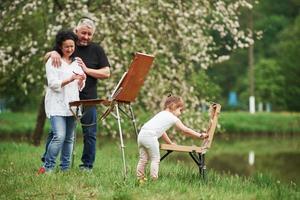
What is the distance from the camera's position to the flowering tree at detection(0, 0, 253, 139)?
643 inches

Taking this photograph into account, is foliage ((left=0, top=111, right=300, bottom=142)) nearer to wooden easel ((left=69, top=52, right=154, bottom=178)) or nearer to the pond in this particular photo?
the pond

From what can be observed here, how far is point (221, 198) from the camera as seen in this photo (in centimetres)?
771

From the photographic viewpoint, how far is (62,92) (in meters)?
9.59

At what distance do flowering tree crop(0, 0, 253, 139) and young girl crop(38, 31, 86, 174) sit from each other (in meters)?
6.22

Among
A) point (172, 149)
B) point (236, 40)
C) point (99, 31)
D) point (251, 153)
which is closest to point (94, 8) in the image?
point (99, 31)

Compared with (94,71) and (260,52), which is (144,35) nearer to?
(94,71)

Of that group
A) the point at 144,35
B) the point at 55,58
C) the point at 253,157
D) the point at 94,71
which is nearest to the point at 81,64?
the point at 94,71

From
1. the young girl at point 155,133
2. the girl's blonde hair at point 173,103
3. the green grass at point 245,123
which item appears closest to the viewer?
the young girl at point 155,133

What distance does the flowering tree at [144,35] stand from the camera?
1634 cm

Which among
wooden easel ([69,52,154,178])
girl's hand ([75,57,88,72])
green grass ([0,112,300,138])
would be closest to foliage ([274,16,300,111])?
green grass ([0,112,300,138])

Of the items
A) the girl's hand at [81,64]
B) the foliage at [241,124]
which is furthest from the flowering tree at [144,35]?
the foliage at [241,124]

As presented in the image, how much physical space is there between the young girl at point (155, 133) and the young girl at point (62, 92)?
1.09 metres

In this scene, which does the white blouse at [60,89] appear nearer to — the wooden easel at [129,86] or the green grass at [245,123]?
the wooden easel at [129,86]

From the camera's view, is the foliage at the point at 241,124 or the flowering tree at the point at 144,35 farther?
the foliage at the point at 241,124
